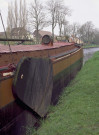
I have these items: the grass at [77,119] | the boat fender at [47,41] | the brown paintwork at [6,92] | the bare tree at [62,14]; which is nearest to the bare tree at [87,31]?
the bare tree at [62,14]

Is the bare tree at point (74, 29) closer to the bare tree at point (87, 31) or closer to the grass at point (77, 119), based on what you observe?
the bare tree at point (87, 31)

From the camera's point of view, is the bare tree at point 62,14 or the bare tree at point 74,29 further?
the bare tree at point 74,29

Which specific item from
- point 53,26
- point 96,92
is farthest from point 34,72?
point 53,26

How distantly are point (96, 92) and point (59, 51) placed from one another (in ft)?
10.9

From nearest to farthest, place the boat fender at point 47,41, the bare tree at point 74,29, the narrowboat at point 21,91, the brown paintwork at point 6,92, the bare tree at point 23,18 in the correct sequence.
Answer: the brown paintwork at point 6,92
the narrowboat at point 21,91
the boat fender at point 47,41
the bare tree at point 23,18
the bare tree at point 74,29

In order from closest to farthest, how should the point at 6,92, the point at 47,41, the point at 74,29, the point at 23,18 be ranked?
the point at 6,92 < the point at 47,41 < the point at 23,18 < the point at 74,29

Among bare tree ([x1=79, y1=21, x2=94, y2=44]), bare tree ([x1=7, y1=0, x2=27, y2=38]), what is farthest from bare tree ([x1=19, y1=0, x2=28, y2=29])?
bare tree ([x1=79, y1=21, x2=94, y2=44])

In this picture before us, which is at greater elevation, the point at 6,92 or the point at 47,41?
the point at 47,41

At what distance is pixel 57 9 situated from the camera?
106ft

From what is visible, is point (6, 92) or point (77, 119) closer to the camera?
point (6, 92)

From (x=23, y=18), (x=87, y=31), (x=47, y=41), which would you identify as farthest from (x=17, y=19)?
(x=87, y=31)

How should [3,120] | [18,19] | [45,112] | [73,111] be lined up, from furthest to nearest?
1. [18,19]
2. [45,112]
3. [73,111]
4. [3,120]

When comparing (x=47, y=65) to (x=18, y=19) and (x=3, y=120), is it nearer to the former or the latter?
(x=3, y=120)

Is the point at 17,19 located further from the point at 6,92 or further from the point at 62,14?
the point at 6,92
